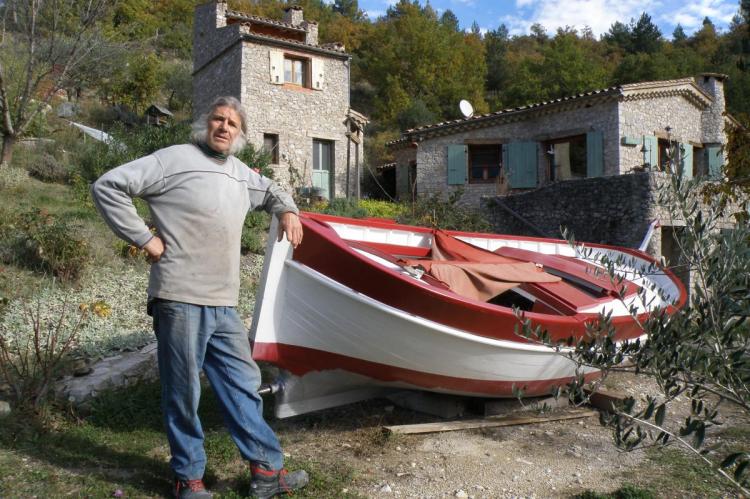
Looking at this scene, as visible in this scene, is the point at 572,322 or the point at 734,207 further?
the point at 734,207

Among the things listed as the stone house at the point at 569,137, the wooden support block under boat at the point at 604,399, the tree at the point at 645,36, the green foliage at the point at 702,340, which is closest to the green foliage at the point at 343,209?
the stone house at the point at 569,137

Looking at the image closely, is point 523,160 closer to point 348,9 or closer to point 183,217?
point 183,217

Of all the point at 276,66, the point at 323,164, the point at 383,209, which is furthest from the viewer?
the point at 323,164

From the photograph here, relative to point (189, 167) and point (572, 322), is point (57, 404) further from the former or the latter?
point (572, 322)

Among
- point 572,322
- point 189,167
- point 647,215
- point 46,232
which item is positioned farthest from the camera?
point 647,215

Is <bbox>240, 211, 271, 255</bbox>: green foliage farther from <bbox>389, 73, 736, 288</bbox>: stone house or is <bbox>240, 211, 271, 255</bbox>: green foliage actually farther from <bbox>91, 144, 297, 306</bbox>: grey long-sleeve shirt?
<bbox>91, 144, 297, 306</bbox>: grey long-sleeve shirt

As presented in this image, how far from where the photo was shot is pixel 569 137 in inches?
676

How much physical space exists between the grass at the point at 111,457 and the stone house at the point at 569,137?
12.4 m

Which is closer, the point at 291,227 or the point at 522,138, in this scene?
the point at 291,227

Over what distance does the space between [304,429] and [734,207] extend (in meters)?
12.7

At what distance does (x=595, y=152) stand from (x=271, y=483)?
15577 millimetres

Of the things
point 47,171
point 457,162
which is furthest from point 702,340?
point 457,162

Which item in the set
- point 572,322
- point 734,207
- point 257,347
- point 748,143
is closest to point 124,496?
point 257,347

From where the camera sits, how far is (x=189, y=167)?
9.47 ft
